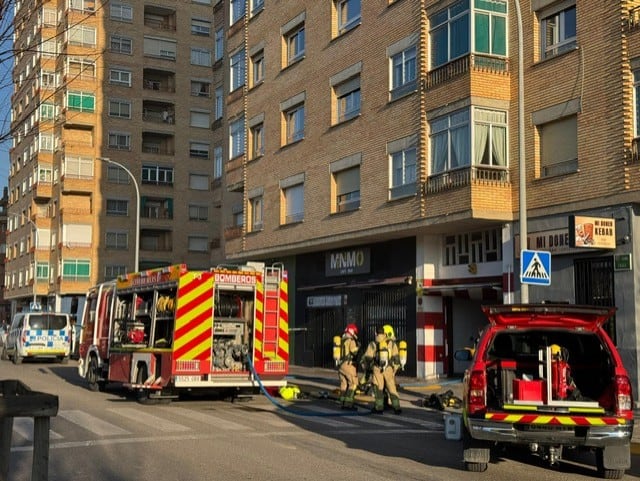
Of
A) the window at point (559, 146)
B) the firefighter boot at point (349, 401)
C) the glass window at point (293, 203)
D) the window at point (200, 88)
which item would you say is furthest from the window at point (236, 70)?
the window at point (200, 88)

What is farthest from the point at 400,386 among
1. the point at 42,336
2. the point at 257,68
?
the point at 257,68

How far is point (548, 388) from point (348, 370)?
24.3ft

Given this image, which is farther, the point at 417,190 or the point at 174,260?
the point at 174,260

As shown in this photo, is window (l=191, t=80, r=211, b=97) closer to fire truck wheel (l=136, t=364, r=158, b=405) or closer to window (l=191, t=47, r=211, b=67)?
window (l=191, t=47, r=211, b=67)

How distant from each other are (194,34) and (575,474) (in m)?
55.8

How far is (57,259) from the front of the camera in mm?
57406

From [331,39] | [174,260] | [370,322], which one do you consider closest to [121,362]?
[370,322]

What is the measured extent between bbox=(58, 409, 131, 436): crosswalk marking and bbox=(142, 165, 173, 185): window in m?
45.0

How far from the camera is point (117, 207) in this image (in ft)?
190

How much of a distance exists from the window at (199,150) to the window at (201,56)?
19.5 feet

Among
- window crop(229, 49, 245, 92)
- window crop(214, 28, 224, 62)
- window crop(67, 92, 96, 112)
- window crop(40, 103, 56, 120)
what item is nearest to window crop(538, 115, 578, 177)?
window crop(40, 103, 56, 120)

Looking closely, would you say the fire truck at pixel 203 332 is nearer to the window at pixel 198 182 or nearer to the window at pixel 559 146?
the window at pixel 559 146

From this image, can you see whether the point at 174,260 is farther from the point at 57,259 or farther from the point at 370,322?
the point at 370,322

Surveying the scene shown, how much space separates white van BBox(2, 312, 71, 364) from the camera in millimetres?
29594
